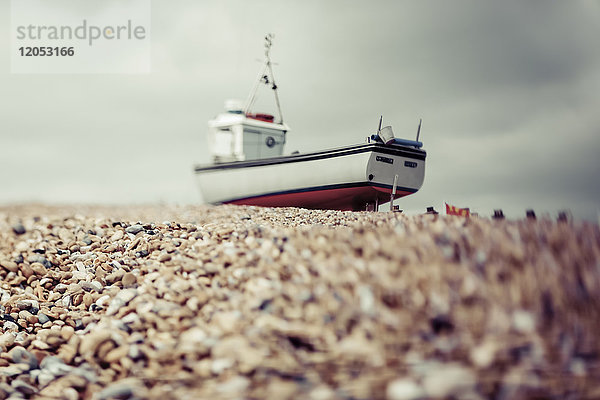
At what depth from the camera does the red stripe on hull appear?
12938 mm

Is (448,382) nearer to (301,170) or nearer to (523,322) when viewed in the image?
(523,322)

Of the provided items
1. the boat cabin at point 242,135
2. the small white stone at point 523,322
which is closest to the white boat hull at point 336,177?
the boat cabin at point 242,135

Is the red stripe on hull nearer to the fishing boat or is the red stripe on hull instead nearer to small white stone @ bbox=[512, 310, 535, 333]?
the fishing boat

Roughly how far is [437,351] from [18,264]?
578 centimetres

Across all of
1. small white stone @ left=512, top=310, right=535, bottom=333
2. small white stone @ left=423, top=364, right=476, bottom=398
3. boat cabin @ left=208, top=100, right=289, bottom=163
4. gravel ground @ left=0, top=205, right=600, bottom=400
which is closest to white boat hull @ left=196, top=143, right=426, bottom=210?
boat cabin @ left=208, top=100, right=289, bottom=163

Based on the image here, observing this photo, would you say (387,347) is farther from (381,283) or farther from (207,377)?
(207,377)

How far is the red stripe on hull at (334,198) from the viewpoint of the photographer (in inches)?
509

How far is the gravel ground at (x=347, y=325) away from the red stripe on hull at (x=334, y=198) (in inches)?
348

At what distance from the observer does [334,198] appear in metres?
13.4

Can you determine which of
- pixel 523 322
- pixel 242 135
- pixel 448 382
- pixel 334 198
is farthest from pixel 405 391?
pixel 242 135

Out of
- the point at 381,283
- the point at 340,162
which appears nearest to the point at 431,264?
the point at 381,283

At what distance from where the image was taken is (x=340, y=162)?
13.0m

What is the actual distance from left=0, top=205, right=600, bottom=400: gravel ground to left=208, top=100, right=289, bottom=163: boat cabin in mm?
12172

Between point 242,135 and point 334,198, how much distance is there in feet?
14.7
